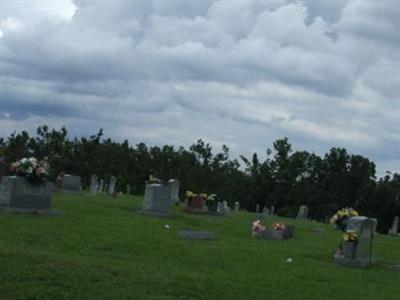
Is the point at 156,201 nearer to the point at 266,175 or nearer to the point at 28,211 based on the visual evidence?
the point at 28,211

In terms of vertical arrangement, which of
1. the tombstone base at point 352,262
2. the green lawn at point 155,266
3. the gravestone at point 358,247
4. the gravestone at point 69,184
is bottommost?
the green lawn at point 155,266

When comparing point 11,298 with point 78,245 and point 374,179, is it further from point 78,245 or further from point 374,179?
point 374,179

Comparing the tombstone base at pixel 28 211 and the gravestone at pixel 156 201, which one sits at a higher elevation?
the gravestone at pixel 156 201

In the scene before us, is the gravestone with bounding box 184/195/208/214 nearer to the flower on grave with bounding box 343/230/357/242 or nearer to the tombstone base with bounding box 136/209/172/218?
the tombstone base with bounding box 136/209/172/218

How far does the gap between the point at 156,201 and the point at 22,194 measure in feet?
22.8

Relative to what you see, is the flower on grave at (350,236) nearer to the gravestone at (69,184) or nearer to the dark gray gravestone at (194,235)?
the dark gray gravestone at (194,235)

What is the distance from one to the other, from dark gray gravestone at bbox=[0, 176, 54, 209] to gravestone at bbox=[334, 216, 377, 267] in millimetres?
8766

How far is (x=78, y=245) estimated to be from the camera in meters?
13.6

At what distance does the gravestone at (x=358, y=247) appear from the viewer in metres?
16.4

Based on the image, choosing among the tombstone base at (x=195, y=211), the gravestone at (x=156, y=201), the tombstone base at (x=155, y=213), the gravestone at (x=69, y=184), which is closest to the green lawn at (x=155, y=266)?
the tombstone base at (x=155, y=213)

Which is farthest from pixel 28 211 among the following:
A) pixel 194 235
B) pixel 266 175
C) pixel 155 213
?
pixel 266 175

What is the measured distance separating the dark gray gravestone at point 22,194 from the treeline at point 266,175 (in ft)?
170

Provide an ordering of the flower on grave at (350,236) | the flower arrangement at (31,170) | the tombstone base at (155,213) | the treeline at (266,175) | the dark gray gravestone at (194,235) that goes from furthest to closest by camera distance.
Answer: the treeline at (266,175), the tombstone base at (155,213), the flower arrangement at (31,170), the dark gray gravestone at (194,235), the flower on grave at (350,236)

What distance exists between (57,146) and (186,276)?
78239 millimetres
